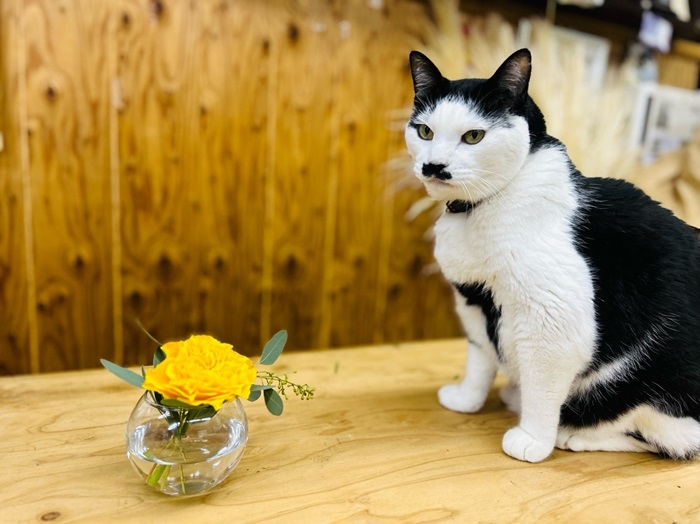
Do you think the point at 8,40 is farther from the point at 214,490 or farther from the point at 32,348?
the point at 214,490

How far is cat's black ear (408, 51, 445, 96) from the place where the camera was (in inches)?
26.5

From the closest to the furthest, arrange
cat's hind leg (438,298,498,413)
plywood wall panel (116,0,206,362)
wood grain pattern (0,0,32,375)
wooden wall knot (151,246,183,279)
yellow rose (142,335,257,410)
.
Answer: yellow rose (142,335,257,410) < cat's hind leg (438,298,498,413) < wood grain pattern (0,0,32,375) < plywood wall panel (116,0,206,362) < wooden wall knot (151,246,183,279)

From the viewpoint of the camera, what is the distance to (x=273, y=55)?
141cm

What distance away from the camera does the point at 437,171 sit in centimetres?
64

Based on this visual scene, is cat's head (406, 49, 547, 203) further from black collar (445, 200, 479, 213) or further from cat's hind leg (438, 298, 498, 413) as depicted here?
cat's hind leg (438, 298, 498, 413)

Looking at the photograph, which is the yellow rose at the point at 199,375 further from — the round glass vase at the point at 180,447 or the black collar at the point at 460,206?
the black collar at the point at 460,206

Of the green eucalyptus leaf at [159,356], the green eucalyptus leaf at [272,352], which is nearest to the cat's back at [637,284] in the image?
the green eucalyptus leaf at [272,352]

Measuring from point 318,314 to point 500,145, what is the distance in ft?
3.54

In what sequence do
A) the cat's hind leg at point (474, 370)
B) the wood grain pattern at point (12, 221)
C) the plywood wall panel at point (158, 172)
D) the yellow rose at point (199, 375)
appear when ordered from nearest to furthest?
the yellow rose at point (199, 375)
the cat's hind leg at point (474, 370)
the wood grain pattern at point (12, 221)
the plywood wall panel at point (158, 172)

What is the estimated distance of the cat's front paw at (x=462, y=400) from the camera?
0.82m

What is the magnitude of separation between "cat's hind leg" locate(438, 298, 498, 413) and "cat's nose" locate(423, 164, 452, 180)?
0.68 ft

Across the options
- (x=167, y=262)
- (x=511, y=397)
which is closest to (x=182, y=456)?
(x=511, y=397)

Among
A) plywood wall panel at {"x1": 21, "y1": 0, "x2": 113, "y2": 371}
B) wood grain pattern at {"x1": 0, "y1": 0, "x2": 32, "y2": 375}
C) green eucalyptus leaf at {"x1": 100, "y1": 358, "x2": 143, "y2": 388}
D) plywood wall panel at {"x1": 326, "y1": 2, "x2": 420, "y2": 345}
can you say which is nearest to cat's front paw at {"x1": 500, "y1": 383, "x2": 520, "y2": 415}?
green eucalyptus leaf at {"x1": 100, "y1": 358, "x2": 143, "y2": 388}

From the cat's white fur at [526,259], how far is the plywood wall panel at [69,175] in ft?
3.00
